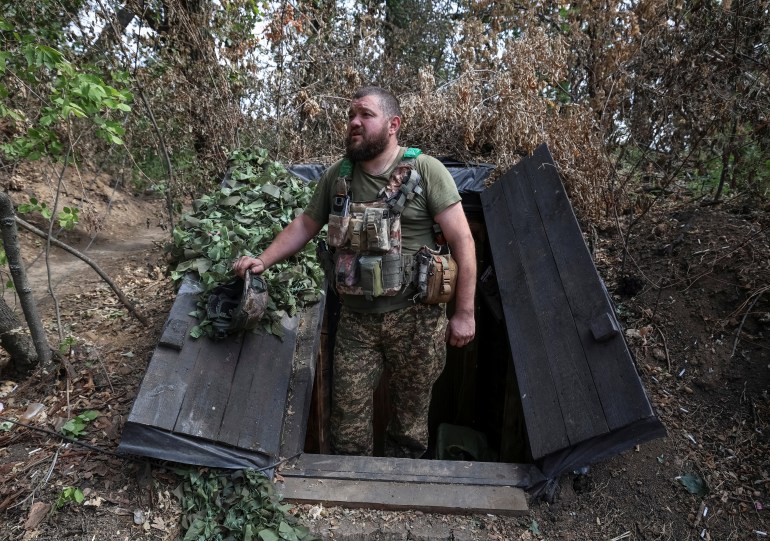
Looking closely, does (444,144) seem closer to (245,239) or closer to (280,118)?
(280,118)

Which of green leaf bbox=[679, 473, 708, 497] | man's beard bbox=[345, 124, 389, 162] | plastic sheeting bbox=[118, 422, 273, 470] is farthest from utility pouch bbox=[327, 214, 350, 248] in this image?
green leaf bbox=[679, 473, 708, 497]

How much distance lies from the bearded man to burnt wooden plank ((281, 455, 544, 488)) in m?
0.45

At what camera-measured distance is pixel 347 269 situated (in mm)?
3115

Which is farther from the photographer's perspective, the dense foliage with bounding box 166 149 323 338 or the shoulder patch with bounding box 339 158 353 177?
A: the dense foliage with bounding box 166 149 323 338

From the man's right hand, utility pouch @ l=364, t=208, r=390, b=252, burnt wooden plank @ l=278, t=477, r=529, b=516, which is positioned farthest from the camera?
the man's right hand

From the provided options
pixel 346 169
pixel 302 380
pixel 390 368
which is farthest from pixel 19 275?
pixel 390 368

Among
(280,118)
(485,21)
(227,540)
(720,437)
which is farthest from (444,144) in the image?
(227,540)

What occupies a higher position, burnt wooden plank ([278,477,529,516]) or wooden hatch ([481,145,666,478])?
wooden hatch ([481,145,666,478])

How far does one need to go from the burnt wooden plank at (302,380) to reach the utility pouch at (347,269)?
2.66ft

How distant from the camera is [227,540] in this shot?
2.55m

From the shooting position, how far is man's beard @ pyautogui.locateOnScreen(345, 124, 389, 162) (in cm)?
300

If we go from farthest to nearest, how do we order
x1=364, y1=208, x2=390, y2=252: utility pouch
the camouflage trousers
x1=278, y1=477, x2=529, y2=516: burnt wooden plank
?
the camouflage trousers, x1=364, y1=208, x2=390, y2=252: utility pouch, x1=278, y1=477, x2=529, y2=516: burnt wooden plank

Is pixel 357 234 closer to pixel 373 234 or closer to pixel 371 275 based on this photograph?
pixel 373 234

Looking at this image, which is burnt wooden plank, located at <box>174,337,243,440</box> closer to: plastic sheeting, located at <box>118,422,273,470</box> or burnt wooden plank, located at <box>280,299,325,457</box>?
plastic sheeting, located at <box>118,422,273,470</box>
